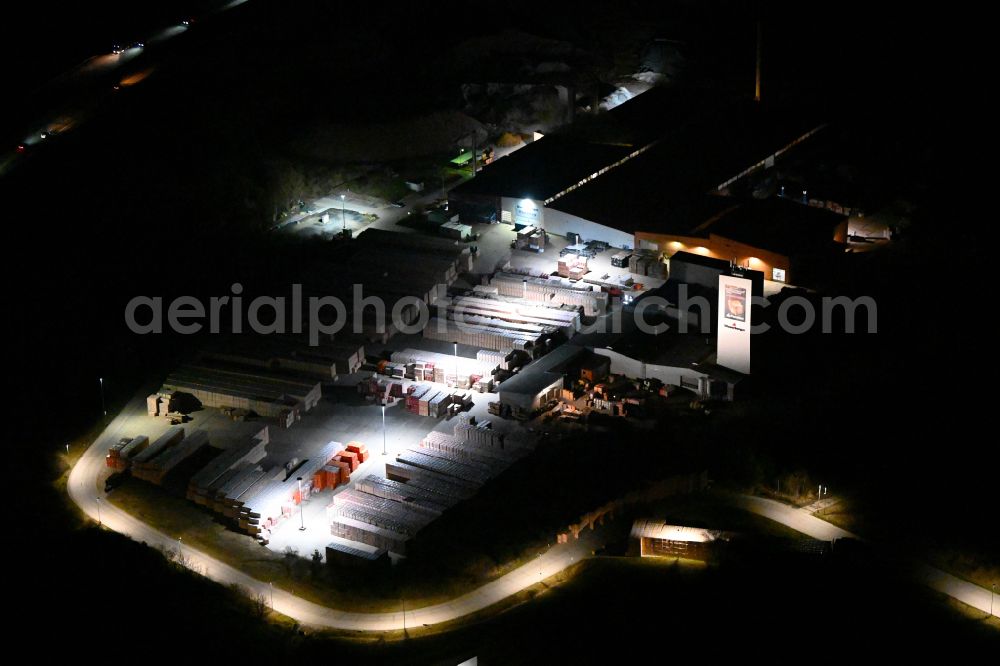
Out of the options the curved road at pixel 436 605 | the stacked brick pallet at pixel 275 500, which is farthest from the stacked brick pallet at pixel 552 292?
the curved road at pixel 436 605

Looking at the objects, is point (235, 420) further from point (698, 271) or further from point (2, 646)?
point (698, 271)

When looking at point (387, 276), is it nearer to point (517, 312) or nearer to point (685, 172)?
point (517, 312)

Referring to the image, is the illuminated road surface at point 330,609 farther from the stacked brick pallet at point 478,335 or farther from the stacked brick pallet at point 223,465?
the stacked brick pallet at point 478,335

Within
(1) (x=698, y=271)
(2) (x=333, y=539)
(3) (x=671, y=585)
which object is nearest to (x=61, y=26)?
(1) (x=698, y=271)

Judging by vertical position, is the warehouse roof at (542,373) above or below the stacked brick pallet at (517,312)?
above

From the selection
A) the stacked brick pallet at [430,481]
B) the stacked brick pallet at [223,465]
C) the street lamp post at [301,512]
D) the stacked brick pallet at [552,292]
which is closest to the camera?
the street lamp post at [301,512]
